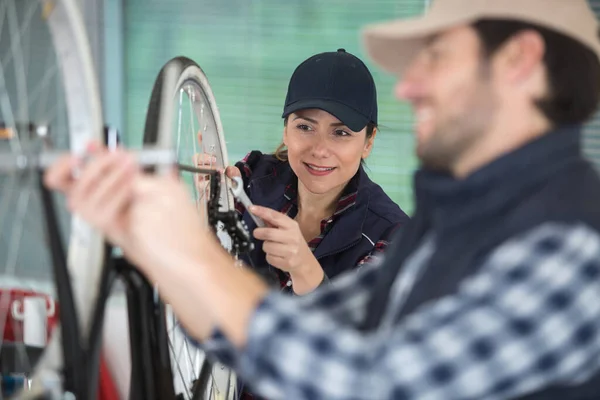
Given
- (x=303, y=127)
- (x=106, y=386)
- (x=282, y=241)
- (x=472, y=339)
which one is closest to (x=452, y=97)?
(x=472, y=339)

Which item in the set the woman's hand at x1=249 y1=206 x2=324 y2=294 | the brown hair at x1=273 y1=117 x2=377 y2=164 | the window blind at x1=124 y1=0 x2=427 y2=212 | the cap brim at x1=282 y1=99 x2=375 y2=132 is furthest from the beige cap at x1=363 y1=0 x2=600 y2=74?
the window blind at x1=124 y1=0 x2=427 y2=212

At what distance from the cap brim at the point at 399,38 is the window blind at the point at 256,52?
1995 mm

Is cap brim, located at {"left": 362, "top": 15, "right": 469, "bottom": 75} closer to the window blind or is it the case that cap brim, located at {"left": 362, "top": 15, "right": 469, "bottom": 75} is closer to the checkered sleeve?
the checkered sleeve

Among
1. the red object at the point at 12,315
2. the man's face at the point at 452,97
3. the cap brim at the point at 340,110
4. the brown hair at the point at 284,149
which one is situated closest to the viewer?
the man's face at the point at 452,97

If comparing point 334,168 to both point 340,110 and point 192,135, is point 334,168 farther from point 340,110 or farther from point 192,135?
point 192,135

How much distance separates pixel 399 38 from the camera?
88cm

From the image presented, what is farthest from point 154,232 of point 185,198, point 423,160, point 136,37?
point 136,37

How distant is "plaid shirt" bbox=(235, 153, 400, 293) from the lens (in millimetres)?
1527

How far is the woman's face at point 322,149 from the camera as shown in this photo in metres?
1.54

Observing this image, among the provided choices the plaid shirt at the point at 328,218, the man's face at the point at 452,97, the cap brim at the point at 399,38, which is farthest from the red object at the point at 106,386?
the man's face at the point at 452,97

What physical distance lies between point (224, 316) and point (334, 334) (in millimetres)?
99

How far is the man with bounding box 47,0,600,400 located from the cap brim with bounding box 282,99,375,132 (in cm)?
69

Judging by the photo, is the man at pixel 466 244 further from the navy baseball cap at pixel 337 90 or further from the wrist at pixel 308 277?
the navy baseball cap at pixel 337 90

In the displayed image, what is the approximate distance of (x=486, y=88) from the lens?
724mm
